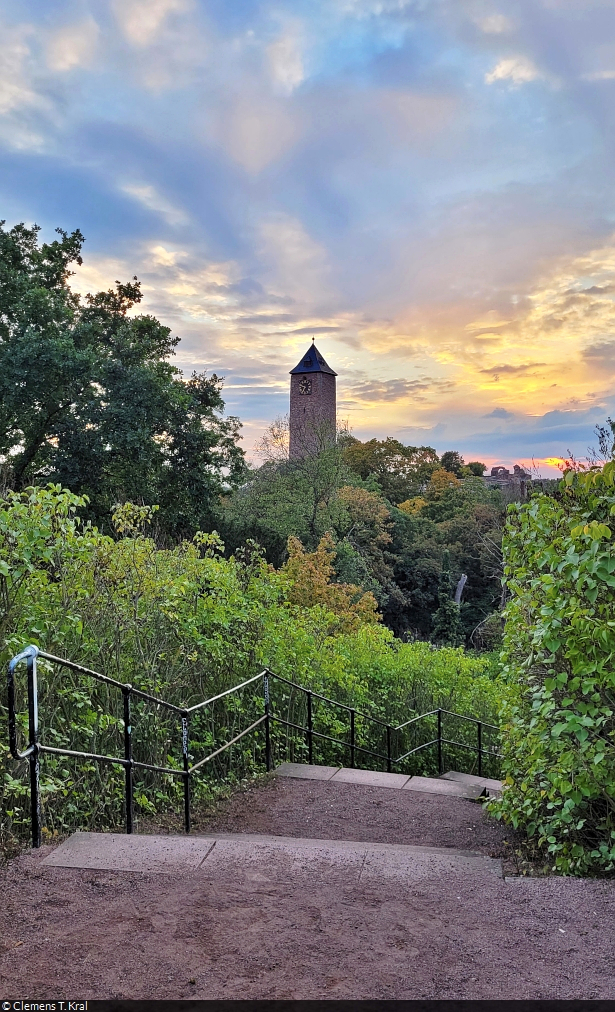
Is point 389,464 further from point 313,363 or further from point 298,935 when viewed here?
point 298,935

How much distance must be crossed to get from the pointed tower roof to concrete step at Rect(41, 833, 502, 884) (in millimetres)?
61410

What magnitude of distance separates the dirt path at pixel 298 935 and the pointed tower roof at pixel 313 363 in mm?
61982

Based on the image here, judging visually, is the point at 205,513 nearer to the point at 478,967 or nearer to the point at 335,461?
the point at 335,461

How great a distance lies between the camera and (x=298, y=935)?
2623mm

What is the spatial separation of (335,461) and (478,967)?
109 ft

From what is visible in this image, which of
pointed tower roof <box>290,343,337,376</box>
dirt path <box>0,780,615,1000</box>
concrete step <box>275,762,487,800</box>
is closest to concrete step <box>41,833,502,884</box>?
dirt path <box>0,780,615,1000</box>

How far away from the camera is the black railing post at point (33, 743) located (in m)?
3.29

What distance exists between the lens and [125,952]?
2453 mm

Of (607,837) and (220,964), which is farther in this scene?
(607,837)

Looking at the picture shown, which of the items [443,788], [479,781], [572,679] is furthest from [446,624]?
[572,679]

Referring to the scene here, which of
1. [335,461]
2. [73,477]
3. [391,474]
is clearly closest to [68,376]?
[73,477]

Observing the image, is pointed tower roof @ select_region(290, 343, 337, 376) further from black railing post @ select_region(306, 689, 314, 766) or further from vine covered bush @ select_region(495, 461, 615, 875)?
vine covered bush @ select_region(495, 461, 615, 875)

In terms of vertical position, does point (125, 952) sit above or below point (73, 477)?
below

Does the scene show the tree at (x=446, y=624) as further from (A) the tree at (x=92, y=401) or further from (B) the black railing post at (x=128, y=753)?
(B) the black railing post at (x=128, y=753)
